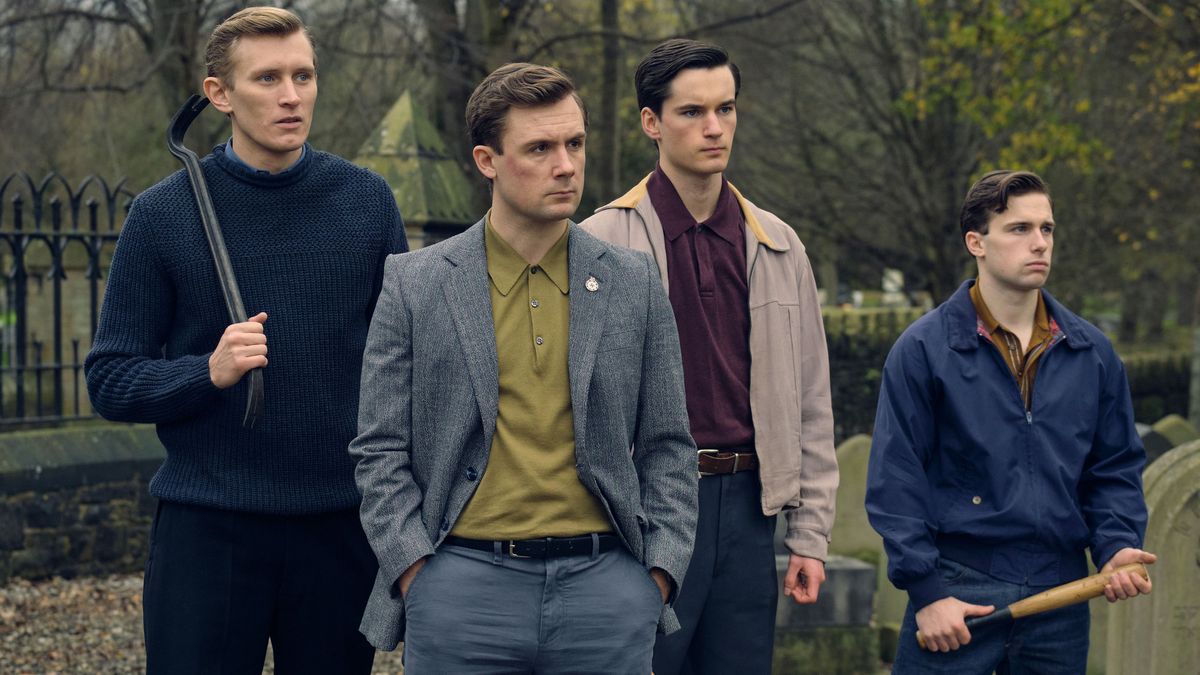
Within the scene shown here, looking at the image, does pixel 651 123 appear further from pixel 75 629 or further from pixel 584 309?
pixel 75 629

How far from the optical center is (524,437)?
9.31ft

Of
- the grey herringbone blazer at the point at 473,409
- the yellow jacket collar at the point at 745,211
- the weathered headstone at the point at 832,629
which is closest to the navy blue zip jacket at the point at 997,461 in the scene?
the yellow jacket collar at the point at 745,211

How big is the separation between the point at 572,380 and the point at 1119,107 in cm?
1839

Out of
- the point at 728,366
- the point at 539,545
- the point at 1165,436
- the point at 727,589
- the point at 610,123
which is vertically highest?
the point at 610,123

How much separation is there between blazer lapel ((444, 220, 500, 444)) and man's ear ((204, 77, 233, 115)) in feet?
2.15

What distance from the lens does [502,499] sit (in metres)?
2.79

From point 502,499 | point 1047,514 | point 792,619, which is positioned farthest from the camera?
point 792,619

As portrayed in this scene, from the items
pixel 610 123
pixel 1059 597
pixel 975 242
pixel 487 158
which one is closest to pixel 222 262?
pixel 487 158

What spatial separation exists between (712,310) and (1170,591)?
2.18 metres

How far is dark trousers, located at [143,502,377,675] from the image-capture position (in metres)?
3.13

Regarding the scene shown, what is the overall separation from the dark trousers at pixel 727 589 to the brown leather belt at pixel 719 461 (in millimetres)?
20

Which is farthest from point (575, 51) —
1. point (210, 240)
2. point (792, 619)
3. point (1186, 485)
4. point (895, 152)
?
point (210, 240)

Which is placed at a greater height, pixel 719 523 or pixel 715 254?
pixel 715 254

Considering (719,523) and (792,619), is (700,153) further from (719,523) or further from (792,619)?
(792,619)
